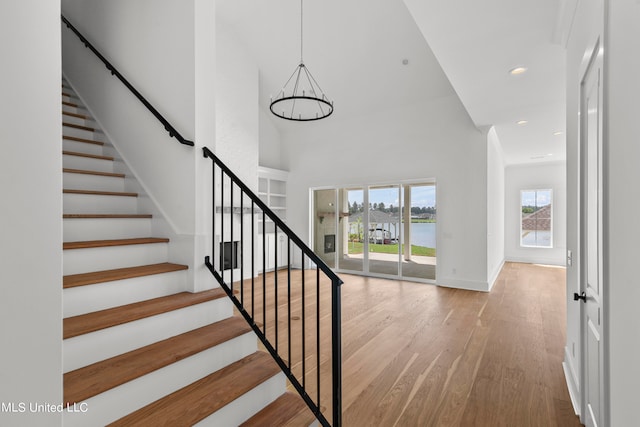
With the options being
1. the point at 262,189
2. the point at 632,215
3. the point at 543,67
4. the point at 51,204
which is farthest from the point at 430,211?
the point at 51,204

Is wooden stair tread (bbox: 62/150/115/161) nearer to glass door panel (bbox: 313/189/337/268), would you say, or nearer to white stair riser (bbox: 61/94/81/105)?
white stair riser (bbox: 61/94/81/105)

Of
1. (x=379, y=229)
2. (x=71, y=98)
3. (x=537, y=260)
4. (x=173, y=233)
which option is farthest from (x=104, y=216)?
(x=537, y=260)

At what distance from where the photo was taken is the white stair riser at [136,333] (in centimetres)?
152

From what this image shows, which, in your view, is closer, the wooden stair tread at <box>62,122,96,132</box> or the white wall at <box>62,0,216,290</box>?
the white wall at <box>62,0,216,290</box>

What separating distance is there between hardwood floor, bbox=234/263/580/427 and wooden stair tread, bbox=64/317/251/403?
36.6 inches

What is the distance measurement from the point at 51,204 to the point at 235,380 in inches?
52.1

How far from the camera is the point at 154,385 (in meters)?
1.57

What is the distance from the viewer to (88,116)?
328 centimetres

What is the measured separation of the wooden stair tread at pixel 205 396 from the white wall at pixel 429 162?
4.86 meters

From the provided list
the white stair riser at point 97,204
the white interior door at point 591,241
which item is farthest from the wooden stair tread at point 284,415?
the white stair riser at point 97,204

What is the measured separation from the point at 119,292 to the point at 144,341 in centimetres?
36

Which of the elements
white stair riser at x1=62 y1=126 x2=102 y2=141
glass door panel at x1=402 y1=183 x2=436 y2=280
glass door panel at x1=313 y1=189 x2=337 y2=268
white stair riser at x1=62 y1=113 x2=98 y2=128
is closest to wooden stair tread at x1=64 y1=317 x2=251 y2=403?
white stair riser at x1=62 y1=126 x2=102 y2=141

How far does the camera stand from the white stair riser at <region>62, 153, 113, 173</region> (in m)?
2.64

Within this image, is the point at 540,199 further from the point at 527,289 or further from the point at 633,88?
the point at 633,88
